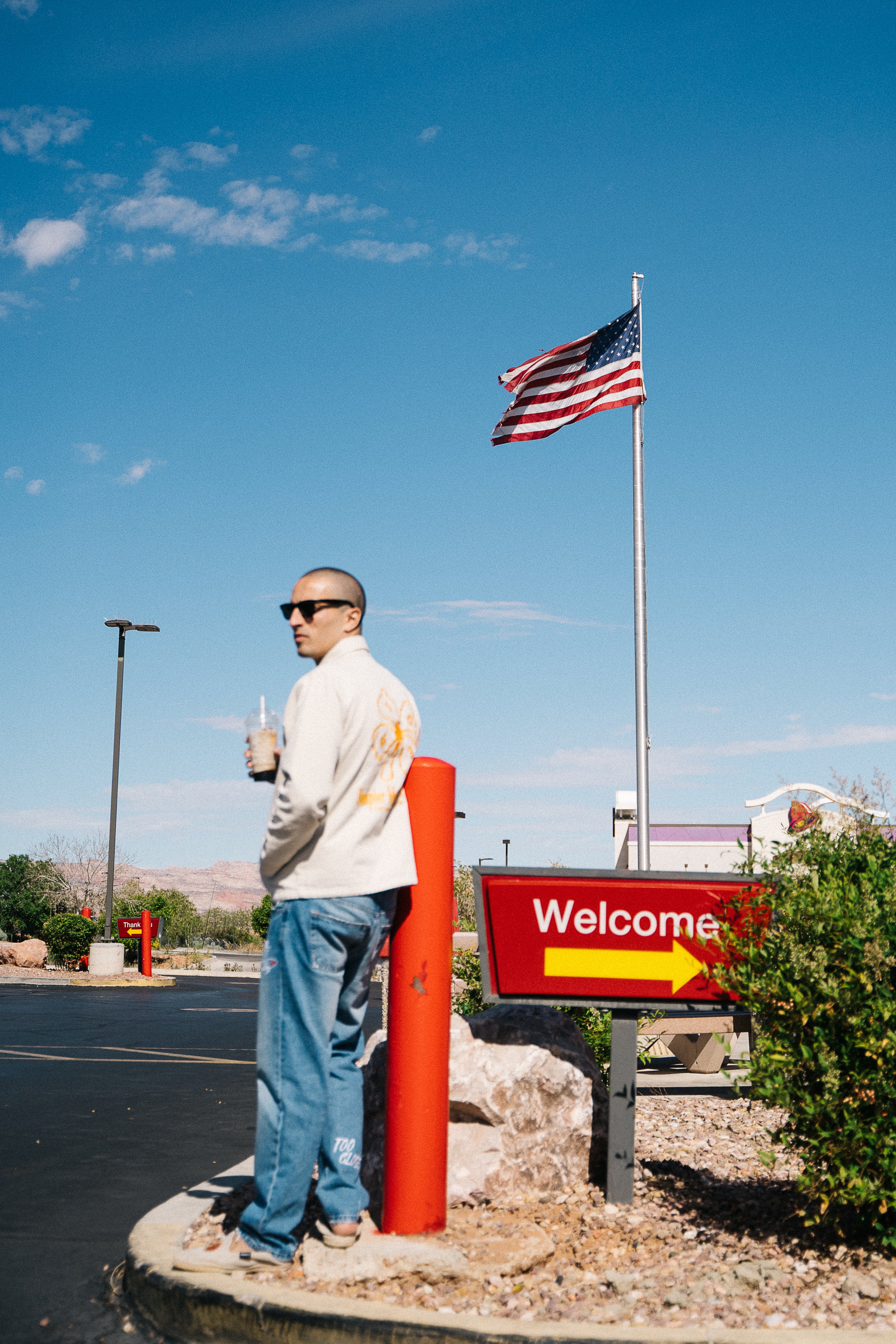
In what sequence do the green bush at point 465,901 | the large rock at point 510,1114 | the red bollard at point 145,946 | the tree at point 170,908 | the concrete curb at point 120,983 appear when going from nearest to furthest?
the large rock at point 510,1114
the concrete curb at point 120,983
the red bollard at point 145,946
the green bush at point 465,901
the tree at point 170,908

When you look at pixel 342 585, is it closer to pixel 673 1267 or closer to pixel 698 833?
pixel 673 1267

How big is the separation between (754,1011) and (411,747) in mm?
1459

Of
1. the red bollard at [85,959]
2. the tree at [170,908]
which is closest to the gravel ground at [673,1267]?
the red bollard at [85,959]

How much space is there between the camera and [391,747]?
3730mm

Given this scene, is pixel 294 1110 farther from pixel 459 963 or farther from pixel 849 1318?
pixel 459 963

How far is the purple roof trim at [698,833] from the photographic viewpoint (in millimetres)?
34062

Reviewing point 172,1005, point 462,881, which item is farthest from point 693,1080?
point 462,881

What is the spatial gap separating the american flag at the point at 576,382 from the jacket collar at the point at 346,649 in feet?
22.0

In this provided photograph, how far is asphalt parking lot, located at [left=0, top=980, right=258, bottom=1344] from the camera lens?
3705 mm

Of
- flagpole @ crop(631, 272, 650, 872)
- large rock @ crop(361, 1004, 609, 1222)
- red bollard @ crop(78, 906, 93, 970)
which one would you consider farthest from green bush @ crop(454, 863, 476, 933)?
large rock @ crop(361, 1004, 609, 1222)

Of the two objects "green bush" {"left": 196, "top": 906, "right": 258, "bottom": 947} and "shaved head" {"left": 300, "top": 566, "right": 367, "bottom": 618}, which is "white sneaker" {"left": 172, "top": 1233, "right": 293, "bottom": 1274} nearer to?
"shaved head" {"left": 300, "top": 566, "right": 367, "bottom": 618}

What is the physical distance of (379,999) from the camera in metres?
22.4

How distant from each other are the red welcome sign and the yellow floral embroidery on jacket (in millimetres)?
→ 827

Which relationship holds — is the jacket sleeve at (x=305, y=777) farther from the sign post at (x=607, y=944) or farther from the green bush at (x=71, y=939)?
the green bush at (x=71, y=939)
